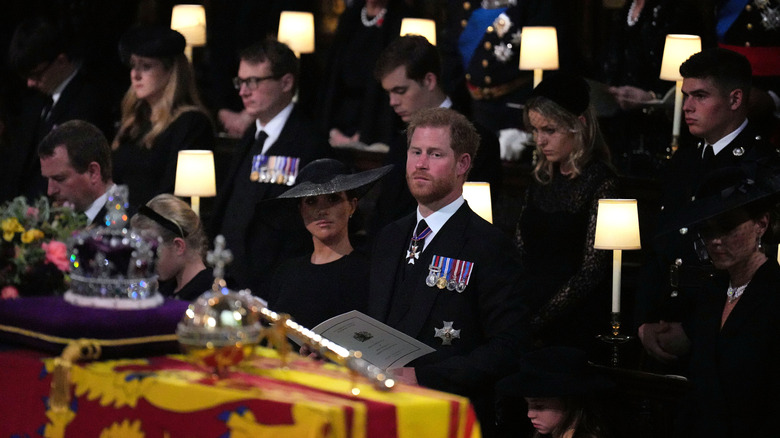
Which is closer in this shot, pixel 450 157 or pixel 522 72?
pixel 450 157

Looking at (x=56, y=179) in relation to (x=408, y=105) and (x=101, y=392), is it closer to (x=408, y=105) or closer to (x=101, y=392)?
(x=408, y=105)

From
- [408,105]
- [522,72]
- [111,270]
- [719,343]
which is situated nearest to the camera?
[111,270]

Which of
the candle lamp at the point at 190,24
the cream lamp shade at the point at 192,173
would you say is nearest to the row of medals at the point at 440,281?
the cream lamp shade at the point at 192,173

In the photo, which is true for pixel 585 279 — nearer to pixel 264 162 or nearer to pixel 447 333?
pixel 447 333

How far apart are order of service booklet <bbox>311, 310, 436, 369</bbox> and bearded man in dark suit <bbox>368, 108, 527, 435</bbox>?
4.0 inches

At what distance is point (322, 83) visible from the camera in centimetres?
809

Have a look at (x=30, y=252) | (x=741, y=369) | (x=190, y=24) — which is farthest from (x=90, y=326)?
(x=190, y=24)

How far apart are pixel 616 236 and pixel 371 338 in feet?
4.78

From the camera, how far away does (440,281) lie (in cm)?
399

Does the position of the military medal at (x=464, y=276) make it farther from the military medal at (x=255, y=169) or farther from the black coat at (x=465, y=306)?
the military medal at (x=255, y=169)

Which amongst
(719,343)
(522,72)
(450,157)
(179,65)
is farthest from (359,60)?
(719,343)

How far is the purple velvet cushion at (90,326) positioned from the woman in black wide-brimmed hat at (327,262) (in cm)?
167

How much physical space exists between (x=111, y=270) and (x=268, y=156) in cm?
305

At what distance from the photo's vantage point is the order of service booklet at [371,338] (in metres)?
3.68
